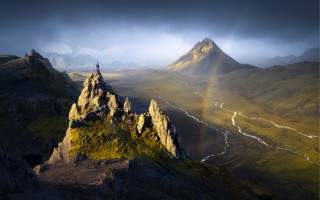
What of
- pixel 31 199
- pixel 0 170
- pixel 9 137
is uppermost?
pixel 0 170

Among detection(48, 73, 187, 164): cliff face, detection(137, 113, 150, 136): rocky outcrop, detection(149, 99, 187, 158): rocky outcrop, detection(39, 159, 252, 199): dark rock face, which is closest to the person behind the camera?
detection(39, 159, 252, 199): dark rock face

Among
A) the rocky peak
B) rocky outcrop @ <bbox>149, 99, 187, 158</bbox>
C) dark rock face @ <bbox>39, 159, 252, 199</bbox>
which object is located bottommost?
dark rock face @ <bbox>39, 159, 252, 199</bbox>

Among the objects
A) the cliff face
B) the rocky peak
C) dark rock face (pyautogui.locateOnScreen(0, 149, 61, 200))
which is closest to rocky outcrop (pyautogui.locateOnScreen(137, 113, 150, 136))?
the cliff face

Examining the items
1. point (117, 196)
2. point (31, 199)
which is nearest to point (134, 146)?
point (117, 196)

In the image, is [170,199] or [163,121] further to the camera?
[163,121]

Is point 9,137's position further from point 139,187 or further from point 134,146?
point 139,187

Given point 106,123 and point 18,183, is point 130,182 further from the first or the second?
point 106,123

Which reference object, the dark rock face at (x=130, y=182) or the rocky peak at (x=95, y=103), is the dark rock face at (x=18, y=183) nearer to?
the dark rock face at (x=130, y=182)

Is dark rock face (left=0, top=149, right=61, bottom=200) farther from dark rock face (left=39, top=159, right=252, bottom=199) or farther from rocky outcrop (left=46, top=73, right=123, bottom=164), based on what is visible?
rocky outcrop (left=46, top=73, right=123, bottom=164)
